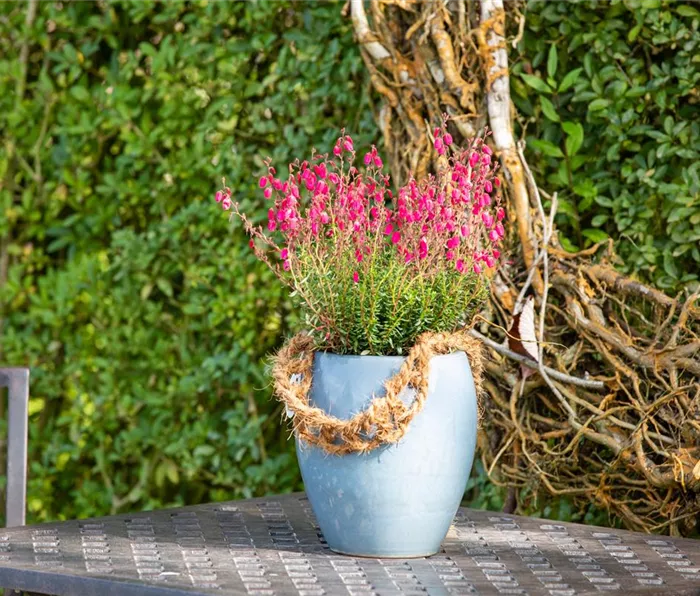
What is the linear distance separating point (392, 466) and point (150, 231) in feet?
5.46

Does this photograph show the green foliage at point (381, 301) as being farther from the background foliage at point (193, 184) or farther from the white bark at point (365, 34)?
the white bark at point (365, 34)

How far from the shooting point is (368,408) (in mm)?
1687

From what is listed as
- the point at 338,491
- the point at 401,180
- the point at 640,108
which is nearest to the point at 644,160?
the point at 640,108

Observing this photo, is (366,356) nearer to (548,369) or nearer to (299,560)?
(299,560)

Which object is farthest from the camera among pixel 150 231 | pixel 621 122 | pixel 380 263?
pixel 150 231

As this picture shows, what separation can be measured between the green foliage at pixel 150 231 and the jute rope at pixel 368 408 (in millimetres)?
1062

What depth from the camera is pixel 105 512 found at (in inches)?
132

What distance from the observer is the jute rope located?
167 cm

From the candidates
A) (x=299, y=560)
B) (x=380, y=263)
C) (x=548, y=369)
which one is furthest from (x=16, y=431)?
(x=548, y=369)

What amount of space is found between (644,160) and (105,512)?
1951mm

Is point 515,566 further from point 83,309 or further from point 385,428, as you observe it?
point 83,309

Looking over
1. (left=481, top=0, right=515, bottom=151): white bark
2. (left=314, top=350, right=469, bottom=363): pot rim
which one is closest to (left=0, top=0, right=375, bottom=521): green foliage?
(left=481, top=0, right=515, bottom=151): white bark

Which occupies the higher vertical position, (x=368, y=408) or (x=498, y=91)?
(x=498, y=91)

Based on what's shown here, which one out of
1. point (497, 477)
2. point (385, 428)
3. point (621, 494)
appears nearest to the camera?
point (385, 428)
